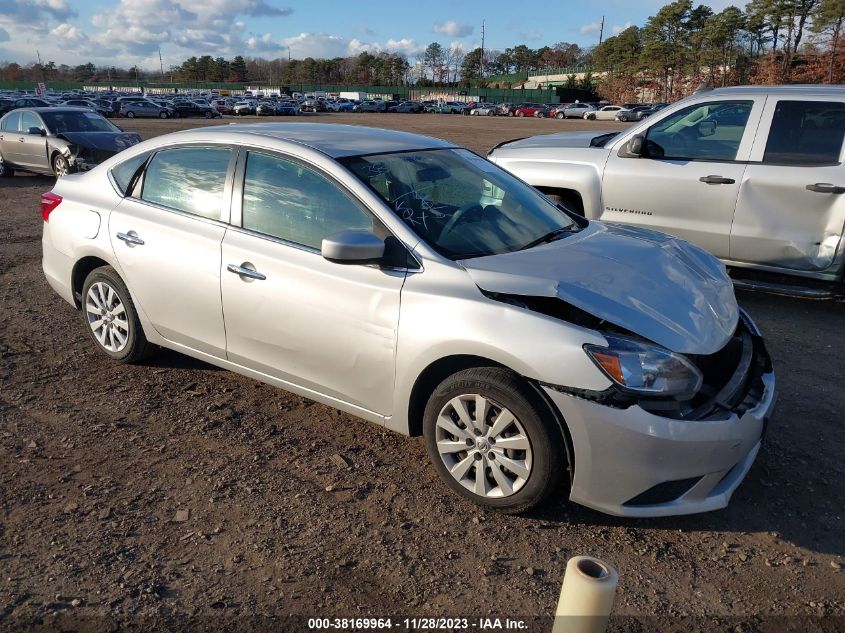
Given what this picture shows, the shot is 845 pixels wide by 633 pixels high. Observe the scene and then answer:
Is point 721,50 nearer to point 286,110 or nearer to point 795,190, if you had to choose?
point 286,110

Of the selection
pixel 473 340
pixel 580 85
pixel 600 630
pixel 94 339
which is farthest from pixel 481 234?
pixel 580 85

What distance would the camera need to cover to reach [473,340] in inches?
122

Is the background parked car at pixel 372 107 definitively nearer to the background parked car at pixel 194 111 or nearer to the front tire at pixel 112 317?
the background parked car at pixel 194 111

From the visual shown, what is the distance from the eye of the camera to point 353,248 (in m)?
3.28

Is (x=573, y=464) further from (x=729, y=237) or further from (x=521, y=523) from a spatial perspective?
(x=729, y=237)

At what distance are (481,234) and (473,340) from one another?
87 cm

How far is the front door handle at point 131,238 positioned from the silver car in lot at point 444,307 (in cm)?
1

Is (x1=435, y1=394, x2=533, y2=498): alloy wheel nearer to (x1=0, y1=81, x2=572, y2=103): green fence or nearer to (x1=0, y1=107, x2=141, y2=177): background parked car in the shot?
(x1=0, y1=107, x2=141, y2=177): background parked car

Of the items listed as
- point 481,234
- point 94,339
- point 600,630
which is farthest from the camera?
point 94,339

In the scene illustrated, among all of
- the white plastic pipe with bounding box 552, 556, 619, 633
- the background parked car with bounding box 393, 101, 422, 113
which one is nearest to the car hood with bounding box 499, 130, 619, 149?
the white plastic pipe with bounding box 552, 556, 619, 633

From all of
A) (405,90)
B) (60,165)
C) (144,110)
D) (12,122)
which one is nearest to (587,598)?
(60,165)

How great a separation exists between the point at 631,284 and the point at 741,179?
346 centimetres

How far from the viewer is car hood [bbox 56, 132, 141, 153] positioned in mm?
13547

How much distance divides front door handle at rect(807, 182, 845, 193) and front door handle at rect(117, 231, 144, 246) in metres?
5.33
